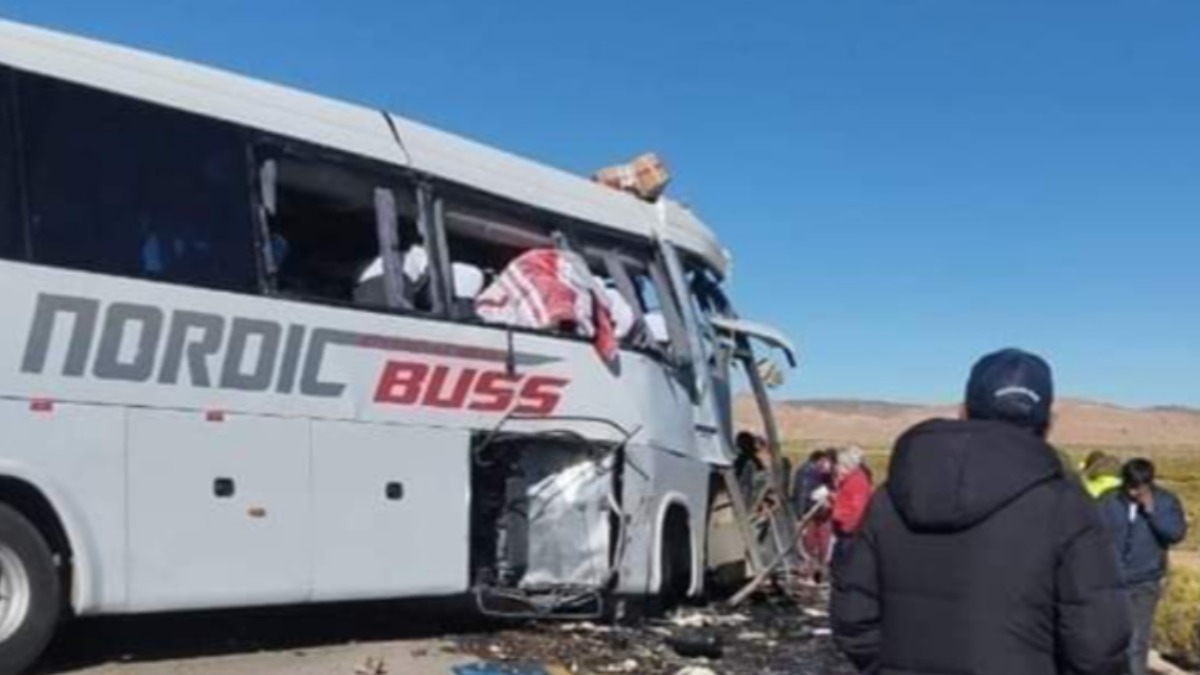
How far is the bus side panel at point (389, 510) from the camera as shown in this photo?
380 inches

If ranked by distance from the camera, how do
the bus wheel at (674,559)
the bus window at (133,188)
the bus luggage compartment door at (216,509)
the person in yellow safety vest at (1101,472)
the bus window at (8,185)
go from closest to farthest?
the bus window at (8,185) → the bus window at (133,188) → the bus luggage compartment door at (216,509) → the person in yellow safety vest at (1101,472) → the bus wheel at (674,559)

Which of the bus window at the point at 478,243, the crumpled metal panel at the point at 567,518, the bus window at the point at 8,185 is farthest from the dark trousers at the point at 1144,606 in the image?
the bus window at the point at 8,185

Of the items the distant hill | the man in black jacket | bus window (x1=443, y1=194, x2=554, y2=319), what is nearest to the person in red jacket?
bus window (x1=443, y1=194, x2=554, y2=319)

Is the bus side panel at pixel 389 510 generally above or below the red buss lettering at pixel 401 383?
below

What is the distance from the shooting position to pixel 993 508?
4.12 metres

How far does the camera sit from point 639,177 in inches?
532

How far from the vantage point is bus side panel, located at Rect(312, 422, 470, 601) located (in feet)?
31.6

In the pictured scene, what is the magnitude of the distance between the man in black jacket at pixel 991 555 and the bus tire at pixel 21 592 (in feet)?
16.4

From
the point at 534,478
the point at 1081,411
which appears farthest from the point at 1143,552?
the point at 1081,411

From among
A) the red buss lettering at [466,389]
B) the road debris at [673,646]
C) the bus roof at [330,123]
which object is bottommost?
the road debris at [673,646]

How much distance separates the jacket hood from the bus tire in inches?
203

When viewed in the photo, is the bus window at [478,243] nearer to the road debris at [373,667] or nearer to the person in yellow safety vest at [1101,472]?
the road debris at [373,667]

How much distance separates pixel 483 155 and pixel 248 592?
3.58 metres

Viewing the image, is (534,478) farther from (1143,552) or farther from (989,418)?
(989,418)
